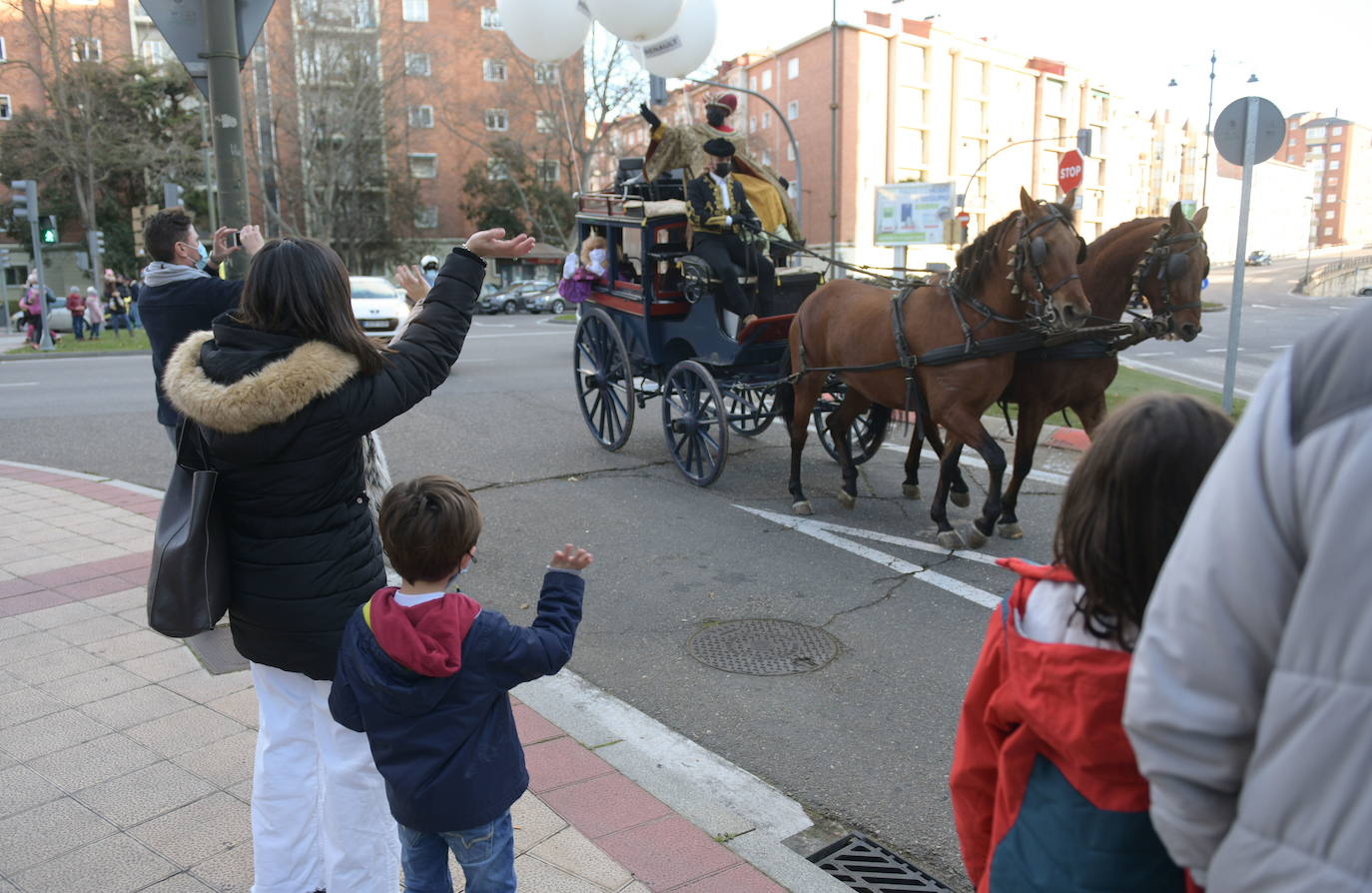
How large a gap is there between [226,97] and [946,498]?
473cm

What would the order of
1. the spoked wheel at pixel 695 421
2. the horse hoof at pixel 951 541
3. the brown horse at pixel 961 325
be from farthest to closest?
the spoked wheel at pixel 695 421
the horse hoof at pixel 951 541
the brown horse at pixel 961 325

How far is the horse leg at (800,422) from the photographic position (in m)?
7.54

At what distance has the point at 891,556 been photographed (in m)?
6.36

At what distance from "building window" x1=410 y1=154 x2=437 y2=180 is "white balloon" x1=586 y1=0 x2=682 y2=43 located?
50942 mm

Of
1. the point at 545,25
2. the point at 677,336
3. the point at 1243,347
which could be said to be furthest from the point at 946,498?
the point at 1243,347

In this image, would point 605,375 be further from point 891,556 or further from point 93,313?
point 93,313

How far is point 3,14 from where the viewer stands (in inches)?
1790

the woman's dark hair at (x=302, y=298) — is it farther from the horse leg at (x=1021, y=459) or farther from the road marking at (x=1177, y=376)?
the road marking at (x=1177, y=376)

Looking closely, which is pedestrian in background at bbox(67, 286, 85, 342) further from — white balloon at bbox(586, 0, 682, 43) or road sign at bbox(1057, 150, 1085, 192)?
road sign at bbox(1057, 150, 1085, 192)

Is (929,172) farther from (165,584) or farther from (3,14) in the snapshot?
(165,584)

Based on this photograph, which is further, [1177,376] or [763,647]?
[1177,376]

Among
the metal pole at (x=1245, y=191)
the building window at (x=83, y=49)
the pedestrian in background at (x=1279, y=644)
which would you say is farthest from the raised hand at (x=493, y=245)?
the building window at (x=83, y=49)

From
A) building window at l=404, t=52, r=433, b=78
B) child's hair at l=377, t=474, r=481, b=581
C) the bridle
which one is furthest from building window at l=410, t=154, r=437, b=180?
child's hair at l=377, t=474, r=481, b=581

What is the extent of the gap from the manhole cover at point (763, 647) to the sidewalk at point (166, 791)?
3.56 ft
